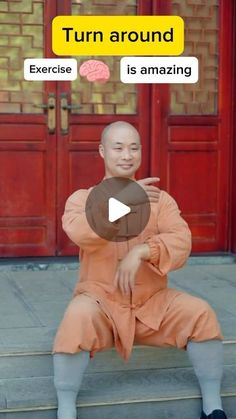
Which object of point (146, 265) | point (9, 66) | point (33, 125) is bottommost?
point (146, 265)

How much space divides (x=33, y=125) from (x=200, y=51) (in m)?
1.30

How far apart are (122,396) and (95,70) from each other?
2709 mm

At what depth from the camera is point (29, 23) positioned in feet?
18.0

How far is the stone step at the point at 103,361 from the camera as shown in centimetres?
366

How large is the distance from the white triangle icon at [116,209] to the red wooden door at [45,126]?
225 centimetres

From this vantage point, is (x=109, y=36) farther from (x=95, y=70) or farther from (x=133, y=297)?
(x=133, y=297)

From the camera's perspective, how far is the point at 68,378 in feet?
10.7

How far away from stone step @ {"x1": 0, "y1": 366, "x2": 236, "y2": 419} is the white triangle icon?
78 cm

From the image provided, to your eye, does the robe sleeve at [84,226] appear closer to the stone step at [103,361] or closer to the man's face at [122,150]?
the man's face at [122,150]

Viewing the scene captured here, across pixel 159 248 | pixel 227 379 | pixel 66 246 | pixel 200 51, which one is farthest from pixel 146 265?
pixel 200 51

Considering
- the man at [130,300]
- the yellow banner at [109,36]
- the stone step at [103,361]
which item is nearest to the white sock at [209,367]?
the man at [130,300]

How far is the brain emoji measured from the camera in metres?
5.57

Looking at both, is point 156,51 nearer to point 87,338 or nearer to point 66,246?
point 66,246
